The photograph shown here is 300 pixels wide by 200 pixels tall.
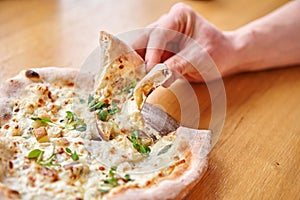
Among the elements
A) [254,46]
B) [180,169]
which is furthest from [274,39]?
[180,169]

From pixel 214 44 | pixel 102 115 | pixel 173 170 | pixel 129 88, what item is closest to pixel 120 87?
pixel 129 88

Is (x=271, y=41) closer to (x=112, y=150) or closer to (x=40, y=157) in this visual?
(x=112, y=150)

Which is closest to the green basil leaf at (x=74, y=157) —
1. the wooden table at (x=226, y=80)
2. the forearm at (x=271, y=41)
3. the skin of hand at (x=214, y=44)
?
the wooden table at (x=226, y=80)

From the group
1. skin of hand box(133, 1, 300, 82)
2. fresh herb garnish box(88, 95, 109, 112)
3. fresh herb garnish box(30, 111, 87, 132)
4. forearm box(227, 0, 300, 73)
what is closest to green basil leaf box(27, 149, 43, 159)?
fresh herb garnish box(30, 111, 87, 132)

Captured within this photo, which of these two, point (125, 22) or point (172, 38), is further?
point (125, 22)

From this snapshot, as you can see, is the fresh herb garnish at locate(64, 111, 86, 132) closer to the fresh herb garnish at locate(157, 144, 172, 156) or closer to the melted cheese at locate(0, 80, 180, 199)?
the melted cheese at locate(0, 80, 180, 199)

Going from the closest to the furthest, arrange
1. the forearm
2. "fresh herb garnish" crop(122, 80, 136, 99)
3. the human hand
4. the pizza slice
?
1. the pizza slice
2. "fresh herb garnish" crop(122, 80, 136, 99)
3. the human hand
4. the forearm

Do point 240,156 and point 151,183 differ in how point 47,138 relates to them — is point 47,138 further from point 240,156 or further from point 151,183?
point 240,156
